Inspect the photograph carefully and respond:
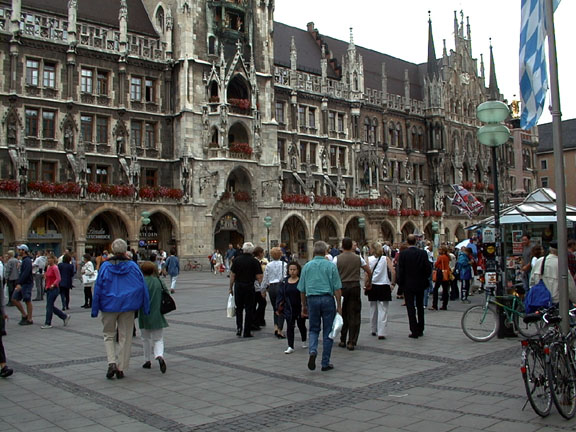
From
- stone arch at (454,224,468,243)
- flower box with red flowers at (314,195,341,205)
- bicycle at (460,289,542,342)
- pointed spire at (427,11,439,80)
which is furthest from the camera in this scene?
stone arch at (454,224,468,243)

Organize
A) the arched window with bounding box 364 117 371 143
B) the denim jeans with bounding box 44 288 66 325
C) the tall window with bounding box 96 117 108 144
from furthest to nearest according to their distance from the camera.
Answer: the arched window with bounding box 364 117 371 143
the tall window with bounding box 96 117 108 144
the denim jeans with bounding box 44 288 66 325

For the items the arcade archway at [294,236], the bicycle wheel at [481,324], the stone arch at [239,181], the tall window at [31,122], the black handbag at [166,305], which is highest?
the tall window at [31,122]

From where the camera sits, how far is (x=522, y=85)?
31.2 feet

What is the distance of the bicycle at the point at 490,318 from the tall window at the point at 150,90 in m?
32.6

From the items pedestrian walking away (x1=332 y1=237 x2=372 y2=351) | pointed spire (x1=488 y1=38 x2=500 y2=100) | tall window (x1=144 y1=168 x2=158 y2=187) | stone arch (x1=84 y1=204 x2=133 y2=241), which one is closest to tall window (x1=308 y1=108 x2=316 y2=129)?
tall window (x1=144 y1=168 x2=158 y2=187)

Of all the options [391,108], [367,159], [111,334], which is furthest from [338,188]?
[111,334]

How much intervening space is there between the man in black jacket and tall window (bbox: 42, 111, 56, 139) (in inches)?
1131

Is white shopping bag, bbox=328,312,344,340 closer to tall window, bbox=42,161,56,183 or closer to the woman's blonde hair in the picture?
the woman's blonde hair

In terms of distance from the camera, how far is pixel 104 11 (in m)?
41.2

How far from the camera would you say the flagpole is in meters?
7.90

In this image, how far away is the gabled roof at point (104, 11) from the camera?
124 ft

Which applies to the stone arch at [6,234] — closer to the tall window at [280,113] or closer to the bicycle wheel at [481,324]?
the tall window at [280,113]

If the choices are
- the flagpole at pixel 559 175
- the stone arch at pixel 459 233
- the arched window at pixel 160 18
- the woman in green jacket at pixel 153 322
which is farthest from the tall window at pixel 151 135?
the flagpole at pixel 559 175

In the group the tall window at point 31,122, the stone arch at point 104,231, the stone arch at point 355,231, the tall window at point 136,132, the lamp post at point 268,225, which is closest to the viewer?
the tall window at point 31,122
